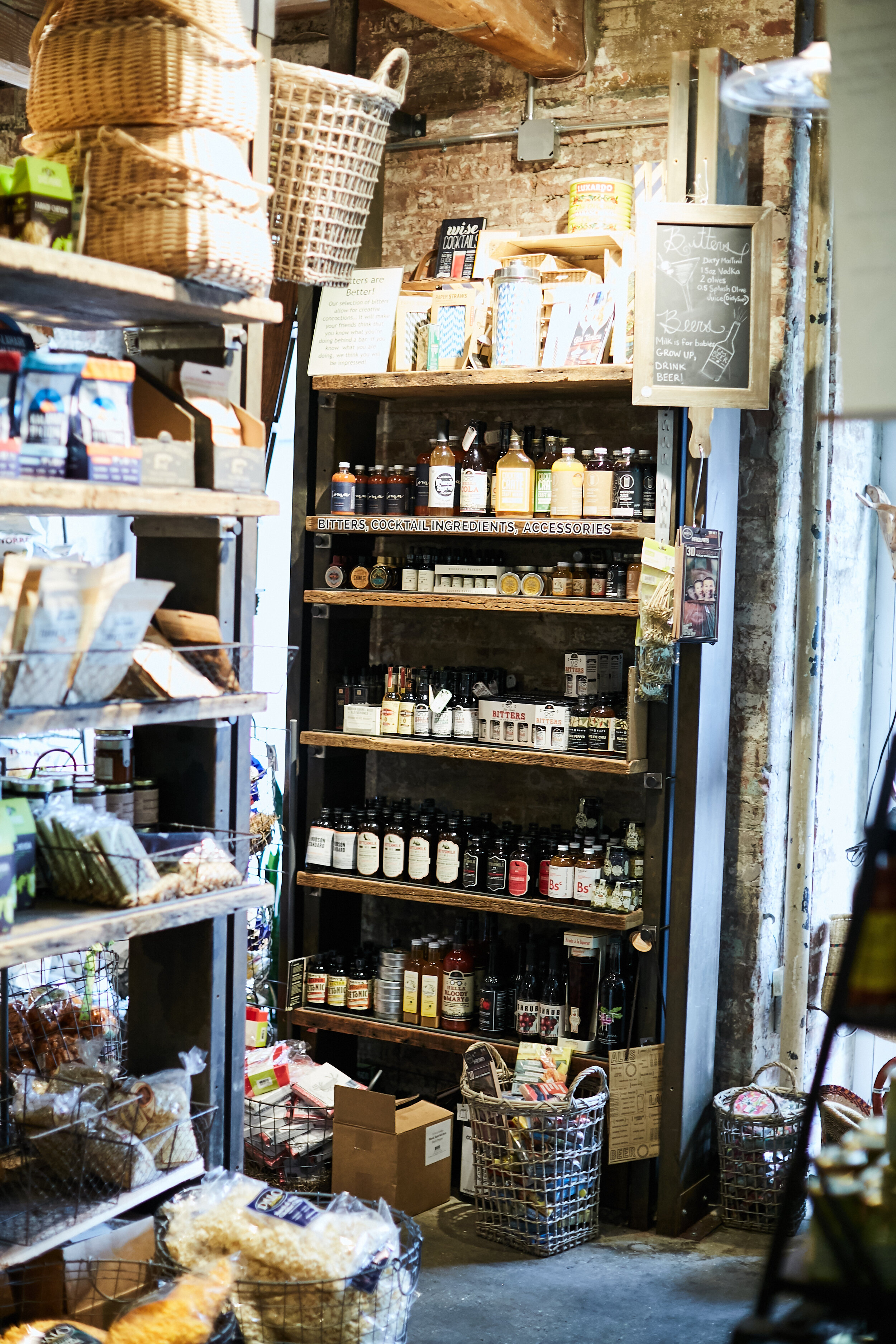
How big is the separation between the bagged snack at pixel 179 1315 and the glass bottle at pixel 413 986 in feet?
6.43

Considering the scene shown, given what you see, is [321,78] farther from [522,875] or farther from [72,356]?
[522,875]

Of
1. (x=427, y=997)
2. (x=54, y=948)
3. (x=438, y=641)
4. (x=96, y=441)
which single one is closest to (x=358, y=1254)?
(x=54, y=948)

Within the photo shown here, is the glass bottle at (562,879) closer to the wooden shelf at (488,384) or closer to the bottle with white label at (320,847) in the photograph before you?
the bottle with white label at (320,847)

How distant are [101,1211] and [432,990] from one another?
2.03 m

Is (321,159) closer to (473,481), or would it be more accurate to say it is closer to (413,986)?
(473,481)

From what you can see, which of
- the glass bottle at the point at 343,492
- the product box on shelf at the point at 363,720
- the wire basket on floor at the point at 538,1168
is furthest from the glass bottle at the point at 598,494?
the wire basket on floor at the point at 538,1168

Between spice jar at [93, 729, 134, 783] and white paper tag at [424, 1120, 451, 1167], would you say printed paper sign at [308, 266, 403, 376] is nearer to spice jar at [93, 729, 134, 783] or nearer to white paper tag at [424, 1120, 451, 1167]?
spice jar at [93, 729, 134, 783]

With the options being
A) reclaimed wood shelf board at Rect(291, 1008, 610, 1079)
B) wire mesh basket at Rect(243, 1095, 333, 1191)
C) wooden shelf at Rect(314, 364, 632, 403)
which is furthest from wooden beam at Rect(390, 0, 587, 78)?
wire mesh basket at Rect(243, 1095, 333, 1191)

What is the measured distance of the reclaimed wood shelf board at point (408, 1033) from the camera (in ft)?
13.5

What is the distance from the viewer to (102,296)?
2477 mm

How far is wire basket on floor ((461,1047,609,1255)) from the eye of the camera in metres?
3.80

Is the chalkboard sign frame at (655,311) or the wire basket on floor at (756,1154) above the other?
the chalkboard sign frame at (655,311)

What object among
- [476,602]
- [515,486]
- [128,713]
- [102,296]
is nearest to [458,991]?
[476,602]

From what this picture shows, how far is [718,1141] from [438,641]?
1.87 meters
